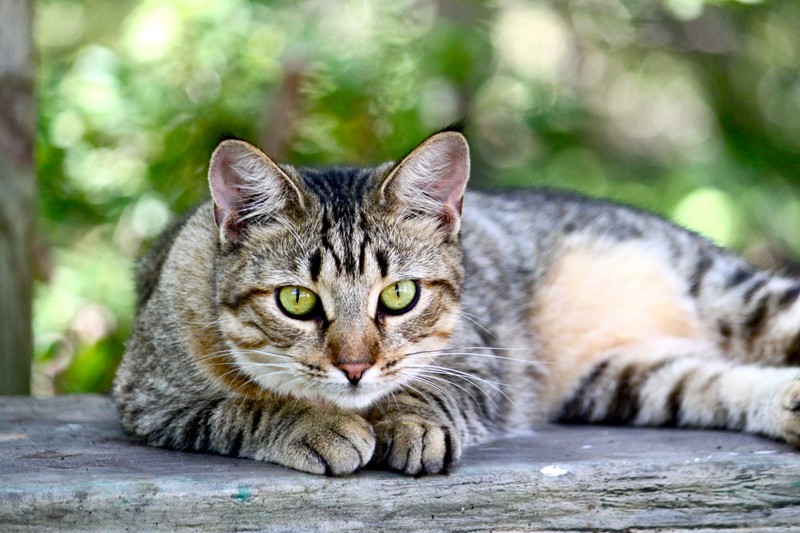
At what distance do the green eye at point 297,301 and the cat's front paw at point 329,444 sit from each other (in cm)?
31

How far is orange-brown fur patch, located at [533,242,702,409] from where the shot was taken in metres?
3.88

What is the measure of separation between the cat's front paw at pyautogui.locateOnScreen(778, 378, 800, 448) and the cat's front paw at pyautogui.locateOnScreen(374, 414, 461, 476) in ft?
3.56

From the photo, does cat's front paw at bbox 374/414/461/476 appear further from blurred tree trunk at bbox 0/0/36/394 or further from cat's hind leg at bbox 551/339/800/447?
blurred tree trunk at bbox 0/0/36/394

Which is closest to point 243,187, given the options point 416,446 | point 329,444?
point 329,444

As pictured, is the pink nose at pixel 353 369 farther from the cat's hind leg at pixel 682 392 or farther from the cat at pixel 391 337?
the cat's hind leg at pixel 682 392

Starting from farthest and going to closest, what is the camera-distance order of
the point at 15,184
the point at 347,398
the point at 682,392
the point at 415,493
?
the point at 15,184 < the point at 682,392 < the point at 347,398 < the point at 415,493

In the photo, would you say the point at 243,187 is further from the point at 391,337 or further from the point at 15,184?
the point at 15,184

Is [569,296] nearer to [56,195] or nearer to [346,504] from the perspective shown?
[346,504]

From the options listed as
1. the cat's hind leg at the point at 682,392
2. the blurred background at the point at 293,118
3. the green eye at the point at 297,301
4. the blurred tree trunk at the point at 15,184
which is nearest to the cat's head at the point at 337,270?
the green eye at the point at 297,301

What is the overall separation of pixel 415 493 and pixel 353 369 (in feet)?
1.27

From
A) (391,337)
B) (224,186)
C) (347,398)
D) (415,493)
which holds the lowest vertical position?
(415,493)

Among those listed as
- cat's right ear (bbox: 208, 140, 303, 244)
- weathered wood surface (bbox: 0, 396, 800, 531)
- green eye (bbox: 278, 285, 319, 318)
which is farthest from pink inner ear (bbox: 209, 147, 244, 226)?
weathered wood surface (bbox: 0, 396, 800, 531)

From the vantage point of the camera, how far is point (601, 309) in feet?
13.3

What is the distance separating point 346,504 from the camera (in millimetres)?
2537
